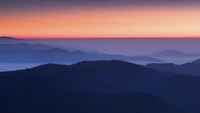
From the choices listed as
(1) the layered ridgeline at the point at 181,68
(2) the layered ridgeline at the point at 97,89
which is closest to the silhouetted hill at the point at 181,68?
(1) the layered ridgeline at the point at 181,68

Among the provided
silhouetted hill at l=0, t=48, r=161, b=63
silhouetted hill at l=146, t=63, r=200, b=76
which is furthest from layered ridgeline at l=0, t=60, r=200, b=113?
silhouetted hill at l=0, t=48, r=161, b=63

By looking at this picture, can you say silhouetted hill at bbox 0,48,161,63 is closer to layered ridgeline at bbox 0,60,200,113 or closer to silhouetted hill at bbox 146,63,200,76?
silhouetted hill at bbox 146,63,200,76

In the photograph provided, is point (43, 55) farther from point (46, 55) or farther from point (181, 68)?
point (181, 68)

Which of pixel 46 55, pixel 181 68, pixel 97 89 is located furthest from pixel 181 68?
pixel 46 55

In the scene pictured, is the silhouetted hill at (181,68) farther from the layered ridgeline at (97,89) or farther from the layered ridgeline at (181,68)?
the layered ridgeline at (97,89)

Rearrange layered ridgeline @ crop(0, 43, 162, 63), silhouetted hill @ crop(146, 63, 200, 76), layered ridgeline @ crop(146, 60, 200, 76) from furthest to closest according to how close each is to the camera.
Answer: layered ridgeline @ crop(146, 60, 200, 76), silhouetted hill @ crop(146, 63, 200, 76), layered ridgeline @ crop(0, 43, 162, 63)

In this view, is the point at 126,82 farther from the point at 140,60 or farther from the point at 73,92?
the point at 140,60

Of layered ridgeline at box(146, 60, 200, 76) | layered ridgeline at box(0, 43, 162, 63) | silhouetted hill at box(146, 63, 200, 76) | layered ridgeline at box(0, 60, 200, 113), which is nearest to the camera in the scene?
layered ridgeline at box(0, 60, 200, 113)

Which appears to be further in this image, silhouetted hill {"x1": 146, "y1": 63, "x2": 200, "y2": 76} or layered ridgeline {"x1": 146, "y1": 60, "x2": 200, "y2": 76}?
layered ridgeline {"x1": 146, "y1": 60, "x2": 200, "y2": 76}
